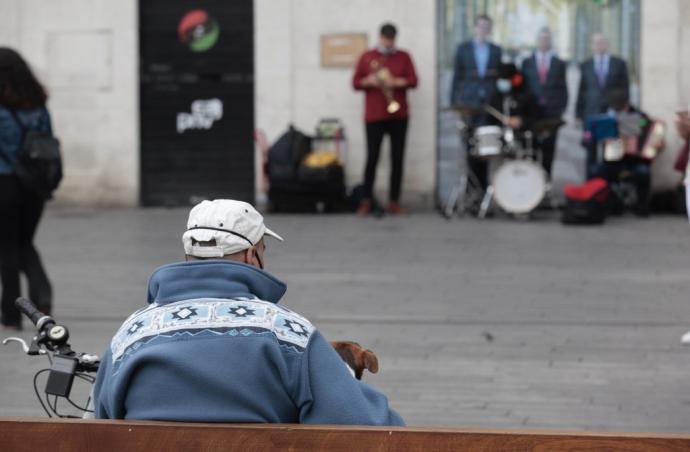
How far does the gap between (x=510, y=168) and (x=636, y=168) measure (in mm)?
1424

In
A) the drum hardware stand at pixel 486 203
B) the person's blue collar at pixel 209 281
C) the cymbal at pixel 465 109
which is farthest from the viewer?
the drum hardware stand at pixel 486 203

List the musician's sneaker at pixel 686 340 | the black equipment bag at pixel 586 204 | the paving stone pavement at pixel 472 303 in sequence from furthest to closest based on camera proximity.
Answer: the black equipment bag at pixel 586 204, the musician's sneaker at pixel 686 340, the paving stone pavement at pixel 472 303

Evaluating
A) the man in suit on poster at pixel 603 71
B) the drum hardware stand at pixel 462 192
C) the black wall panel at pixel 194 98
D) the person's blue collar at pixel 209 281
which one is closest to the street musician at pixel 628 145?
the man in suit on poster at pixel 603 71

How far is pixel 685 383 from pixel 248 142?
1145cm

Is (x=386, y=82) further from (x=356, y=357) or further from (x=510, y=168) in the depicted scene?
(x=356, y=357)

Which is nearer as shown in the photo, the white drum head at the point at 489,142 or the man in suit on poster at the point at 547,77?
the white drum head at the point at 489,142

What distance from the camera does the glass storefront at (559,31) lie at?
17.8 meters

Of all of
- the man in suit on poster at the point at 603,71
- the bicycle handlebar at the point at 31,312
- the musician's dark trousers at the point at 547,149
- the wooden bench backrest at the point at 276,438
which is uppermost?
the man in suit on poster at the point at 603,71

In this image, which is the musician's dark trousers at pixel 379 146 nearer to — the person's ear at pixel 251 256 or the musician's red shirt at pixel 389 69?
the musician's red shirt at pixel 389 69

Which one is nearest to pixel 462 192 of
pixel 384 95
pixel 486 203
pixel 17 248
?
pixel 486 203

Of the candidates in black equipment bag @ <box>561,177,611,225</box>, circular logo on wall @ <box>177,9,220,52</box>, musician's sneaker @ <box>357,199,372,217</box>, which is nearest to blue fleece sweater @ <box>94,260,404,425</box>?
black equipment bag @ <box>561,177,611,225</box>

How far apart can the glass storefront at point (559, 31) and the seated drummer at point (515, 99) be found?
776mm

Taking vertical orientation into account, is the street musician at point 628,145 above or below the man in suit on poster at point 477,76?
below

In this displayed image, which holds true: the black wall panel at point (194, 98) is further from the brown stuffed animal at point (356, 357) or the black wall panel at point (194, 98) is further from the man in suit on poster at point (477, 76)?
the brown stuffed animal at point (356, 357)
